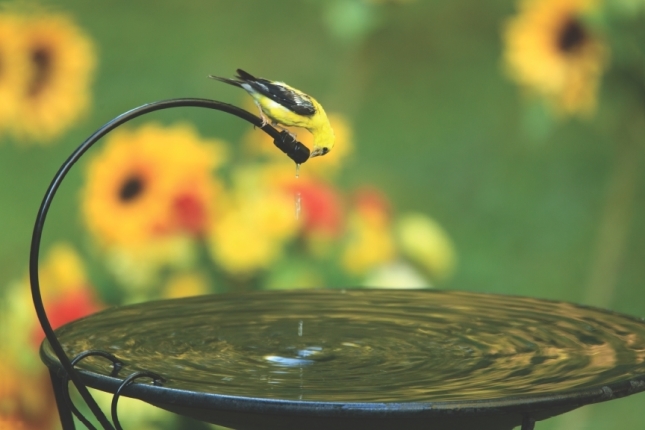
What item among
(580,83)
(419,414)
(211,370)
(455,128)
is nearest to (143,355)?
(211,370)

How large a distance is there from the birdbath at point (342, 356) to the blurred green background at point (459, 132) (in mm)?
965

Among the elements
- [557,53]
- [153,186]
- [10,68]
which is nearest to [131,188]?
[153,186]

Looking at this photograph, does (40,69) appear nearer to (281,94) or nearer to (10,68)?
(10,68)

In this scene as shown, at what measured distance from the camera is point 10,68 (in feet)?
9.71

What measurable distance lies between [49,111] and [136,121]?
0.78ft

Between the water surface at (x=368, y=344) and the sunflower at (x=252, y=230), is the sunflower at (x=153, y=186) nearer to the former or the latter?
the sunflower at (x=252, y=230)

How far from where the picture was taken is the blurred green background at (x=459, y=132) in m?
2.99

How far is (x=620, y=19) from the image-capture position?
10.2 feet

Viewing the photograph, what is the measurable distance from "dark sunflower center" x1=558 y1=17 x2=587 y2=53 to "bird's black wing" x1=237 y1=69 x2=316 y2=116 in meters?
1.75

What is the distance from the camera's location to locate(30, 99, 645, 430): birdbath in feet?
4.36

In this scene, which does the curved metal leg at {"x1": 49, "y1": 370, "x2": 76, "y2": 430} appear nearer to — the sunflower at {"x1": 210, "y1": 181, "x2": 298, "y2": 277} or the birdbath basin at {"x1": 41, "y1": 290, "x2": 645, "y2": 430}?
the birdbath basin at {"x1": 41, "y1": 290, "x2": 645, "y2": 430}

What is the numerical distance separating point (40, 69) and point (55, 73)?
48mm

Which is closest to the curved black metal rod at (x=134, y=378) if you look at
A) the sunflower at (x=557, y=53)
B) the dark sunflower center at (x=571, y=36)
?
the sunflower at (x=557, y=53)

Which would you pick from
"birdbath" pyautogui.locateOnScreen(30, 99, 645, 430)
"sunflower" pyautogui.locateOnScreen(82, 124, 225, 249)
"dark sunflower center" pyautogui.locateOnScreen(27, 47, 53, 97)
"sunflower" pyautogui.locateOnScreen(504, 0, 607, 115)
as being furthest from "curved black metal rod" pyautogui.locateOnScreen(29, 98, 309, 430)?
"sunflower" pyautogui.locateOnScreen(504, 0, 607, 115)
